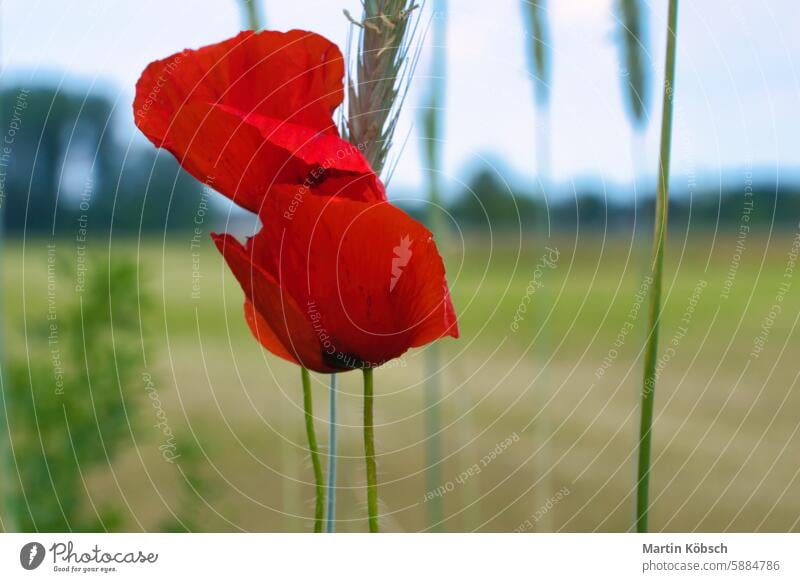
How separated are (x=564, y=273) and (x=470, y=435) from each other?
0.40ft

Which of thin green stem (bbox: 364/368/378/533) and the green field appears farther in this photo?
the green field

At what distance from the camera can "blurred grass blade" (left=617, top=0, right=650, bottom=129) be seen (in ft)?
1.13

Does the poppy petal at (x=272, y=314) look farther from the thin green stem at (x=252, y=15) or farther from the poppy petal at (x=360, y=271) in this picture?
the thin green stem at (x=252, y=15)

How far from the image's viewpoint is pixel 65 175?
1.31 ft

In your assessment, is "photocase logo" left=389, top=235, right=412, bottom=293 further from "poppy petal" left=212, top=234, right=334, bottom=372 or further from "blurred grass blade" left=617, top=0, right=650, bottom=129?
"blurred grass blade" left=617, top=0, right=650, bottom=129

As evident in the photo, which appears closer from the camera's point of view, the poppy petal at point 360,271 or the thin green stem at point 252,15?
the poppy petal at point 360,271

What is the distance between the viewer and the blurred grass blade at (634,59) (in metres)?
0.34

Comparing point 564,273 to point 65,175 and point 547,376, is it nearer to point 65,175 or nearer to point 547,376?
point 547,376
